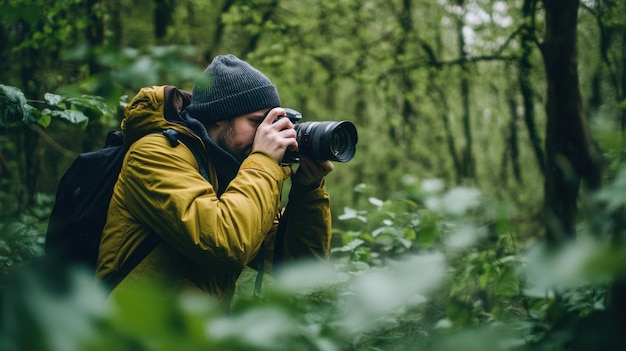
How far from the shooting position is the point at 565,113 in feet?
9.40

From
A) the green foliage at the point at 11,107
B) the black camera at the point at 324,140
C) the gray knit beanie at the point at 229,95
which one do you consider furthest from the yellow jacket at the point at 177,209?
the green foliage at the point at 11,107

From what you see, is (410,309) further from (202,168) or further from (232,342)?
(232,342)

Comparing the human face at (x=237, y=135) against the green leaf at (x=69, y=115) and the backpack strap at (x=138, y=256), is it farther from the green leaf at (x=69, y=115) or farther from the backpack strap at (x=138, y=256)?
the green leaf at (x=69, y=115)

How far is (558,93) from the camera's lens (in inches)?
113

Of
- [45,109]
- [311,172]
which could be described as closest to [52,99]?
[45,109]

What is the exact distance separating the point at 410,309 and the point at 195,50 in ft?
4.36

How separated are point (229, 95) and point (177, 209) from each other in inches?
25.5

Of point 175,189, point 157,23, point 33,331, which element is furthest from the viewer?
point 157,23

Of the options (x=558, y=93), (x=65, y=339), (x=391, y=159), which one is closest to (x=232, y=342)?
(x=65, y=339)

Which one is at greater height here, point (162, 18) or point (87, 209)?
point (162, 18)

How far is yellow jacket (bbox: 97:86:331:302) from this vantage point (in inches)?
68.8

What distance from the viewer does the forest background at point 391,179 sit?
0.61 m

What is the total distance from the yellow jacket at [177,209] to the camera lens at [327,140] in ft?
0.86

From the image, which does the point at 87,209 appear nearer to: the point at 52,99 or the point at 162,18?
the point at 52,99
